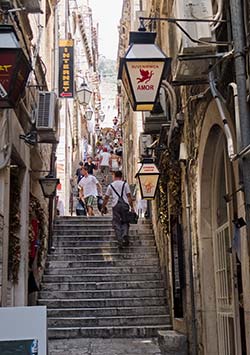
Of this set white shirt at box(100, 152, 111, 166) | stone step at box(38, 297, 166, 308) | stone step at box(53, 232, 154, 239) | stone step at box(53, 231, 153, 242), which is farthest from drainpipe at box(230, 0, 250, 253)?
white shirt at box(100, 152, 111, 166)

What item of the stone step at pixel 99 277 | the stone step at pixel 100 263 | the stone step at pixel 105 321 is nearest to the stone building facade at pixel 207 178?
the stone step at pixel 105 321

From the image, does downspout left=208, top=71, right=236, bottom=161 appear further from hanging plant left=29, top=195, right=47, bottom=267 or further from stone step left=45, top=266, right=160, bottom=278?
stone step left=45, top=266, right=160, bottom=278

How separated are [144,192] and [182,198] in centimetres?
283

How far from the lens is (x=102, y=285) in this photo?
12.5 meters

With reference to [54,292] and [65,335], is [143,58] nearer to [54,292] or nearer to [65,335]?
[65,335]

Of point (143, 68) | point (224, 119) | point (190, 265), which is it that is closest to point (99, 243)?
point (190, 265)

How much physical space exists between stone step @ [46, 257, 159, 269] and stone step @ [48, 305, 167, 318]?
1670 millimetres

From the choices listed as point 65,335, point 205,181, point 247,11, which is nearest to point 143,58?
point 247,11

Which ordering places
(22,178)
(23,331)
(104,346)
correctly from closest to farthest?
1. (23,331)
2. (104,346)
3. (22,178)

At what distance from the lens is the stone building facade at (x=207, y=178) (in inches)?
211

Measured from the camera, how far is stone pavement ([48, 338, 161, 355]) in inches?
372

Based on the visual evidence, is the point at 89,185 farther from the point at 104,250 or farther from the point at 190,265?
the point at 190,265

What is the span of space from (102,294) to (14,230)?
3.25 metres

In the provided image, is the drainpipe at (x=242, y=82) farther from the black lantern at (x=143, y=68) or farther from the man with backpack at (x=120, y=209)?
the man with backpack at (x=120, y=209)
